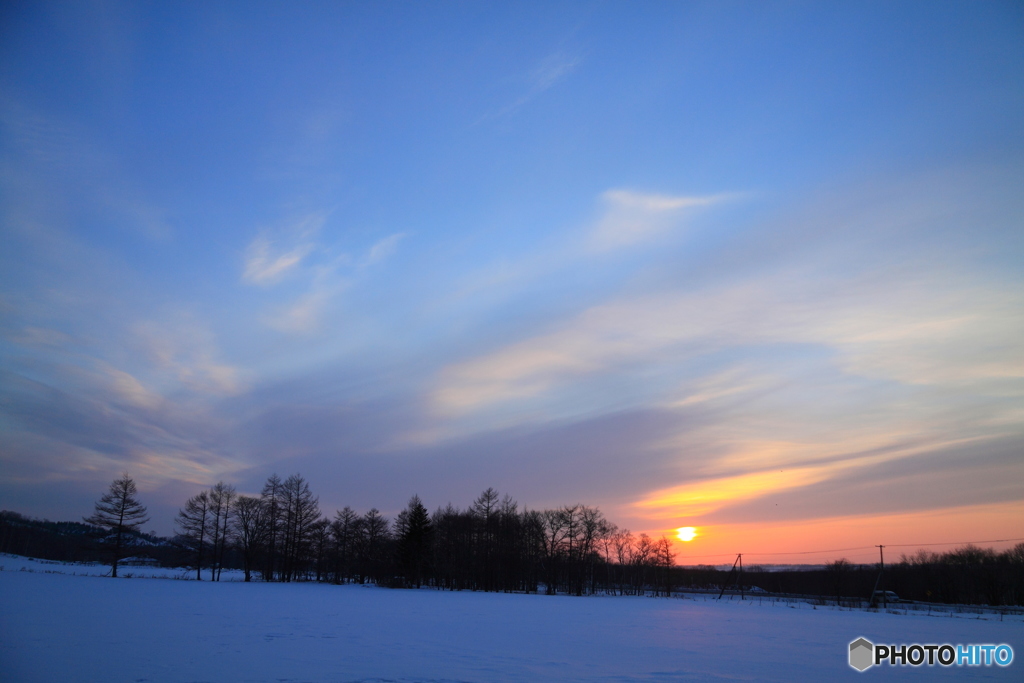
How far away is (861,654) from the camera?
17.8m

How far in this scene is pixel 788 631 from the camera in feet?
80.8

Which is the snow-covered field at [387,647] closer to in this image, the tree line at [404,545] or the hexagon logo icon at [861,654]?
the hexagon logo icon at [861,654]

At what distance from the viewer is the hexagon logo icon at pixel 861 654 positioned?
51.1ft

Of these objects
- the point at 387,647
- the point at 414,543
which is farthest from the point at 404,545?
the point at 387,647

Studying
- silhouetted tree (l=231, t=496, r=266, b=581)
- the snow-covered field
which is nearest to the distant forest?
silhouetted tree (l=231, t=496, r=266, b=581)

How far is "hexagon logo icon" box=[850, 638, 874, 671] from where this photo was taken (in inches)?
613

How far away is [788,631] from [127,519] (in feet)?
221

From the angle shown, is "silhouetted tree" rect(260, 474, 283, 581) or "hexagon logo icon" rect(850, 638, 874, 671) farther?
"silhouetted tree" rect(260, 474, 283, 581)

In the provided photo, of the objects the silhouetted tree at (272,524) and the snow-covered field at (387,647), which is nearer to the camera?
the snow-covered field at (387,647)

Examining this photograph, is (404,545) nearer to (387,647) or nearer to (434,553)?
(434,553)

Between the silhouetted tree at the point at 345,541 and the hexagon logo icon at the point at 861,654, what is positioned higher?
the hexagon logo icon at the point at 861,654

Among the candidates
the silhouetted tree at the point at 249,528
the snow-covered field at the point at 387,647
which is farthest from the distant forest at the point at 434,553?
the snow-covered field at the point at 387,647

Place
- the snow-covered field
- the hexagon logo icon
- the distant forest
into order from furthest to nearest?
the distant forest
the hexagon logo icon
the snow-covered field

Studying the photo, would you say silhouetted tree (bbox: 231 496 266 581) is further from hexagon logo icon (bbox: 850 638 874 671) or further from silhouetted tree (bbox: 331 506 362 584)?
hexagon logo icon (bbox: 850 638 874 671)
